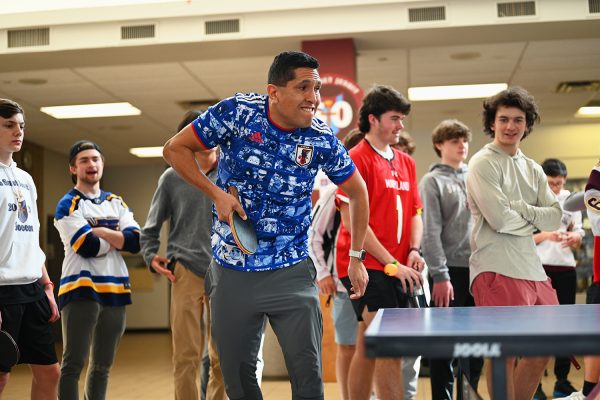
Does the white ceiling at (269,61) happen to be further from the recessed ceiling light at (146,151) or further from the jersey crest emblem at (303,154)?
the jersey crest emblem at (303,154)

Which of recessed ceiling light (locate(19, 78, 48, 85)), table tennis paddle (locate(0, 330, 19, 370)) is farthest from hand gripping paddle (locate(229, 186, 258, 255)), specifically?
recessed ceiling light (locate(19, 78, 48, 85))

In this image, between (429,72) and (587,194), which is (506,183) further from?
(429,72)

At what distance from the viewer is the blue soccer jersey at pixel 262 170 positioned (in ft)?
8.42

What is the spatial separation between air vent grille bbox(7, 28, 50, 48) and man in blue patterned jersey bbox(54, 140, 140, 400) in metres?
3.42

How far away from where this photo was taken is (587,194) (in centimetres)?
343

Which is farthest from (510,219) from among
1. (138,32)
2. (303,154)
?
(138,32)

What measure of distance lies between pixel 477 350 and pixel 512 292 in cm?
179

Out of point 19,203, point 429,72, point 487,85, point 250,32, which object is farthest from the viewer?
point 487,85

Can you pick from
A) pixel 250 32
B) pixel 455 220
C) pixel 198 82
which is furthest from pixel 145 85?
pixel 455 220

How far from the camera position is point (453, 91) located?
9258 millimetres

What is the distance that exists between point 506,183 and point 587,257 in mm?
8358

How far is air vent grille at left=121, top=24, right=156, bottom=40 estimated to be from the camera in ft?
22.4

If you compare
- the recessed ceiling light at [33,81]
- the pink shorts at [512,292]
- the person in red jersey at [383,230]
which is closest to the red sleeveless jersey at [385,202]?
the person in red jersey at [383,230]

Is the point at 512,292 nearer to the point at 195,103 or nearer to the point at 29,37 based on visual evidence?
the point at 29,37
